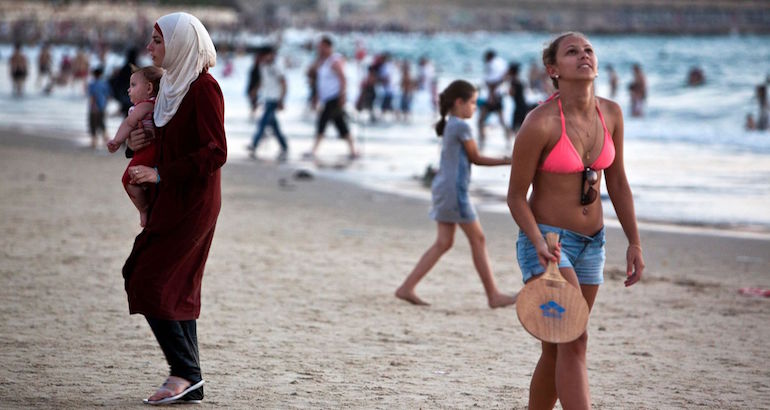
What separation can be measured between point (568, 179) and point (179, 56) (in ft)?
5.08

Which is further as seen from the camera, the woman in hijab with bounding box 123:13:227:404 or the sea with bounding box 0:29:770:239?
the sea with bounding box 0:29:770:239

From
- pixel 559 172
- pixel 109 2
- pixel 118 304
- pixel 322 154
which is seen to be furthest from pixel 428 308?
pixel 109 2

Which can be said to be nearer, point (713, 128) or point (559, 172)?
point (559, 172)

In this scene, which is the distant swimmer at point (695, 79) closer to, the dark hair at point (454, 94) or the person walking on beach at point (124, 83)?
the person walking on beach at point (124, 83)

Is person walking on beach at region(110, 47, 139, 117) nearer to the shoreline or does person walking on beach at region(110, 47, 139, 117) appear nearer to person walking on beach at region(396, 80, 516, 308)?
the shoreline

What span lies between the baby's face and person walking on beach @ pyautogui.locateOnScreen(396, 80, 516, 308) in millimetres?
2390

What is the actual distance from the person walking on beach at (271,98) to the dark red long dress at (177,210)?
12.4 m

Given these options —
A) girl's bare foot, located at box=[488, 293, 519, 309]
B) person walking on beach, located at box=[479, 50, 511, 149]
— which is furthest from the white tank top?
girl's bare foot, located at box=[488, 293, 519, 309]

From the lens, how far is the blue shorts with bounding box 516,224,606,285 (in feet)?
13.4

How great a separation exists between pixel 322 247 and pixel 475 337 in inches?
128

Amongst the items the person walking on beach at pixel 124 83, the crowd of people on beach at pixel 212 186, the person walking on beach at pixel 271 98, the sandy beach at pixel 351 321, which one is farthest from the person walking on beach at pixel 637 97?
the crowd of people on beach at pixel 212 186

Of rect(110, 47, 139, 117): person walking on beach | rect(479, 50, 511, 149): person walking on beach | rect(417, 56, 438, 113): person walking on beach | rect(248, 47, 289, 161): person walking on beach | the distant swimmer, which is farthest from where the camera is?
the distant swimmer

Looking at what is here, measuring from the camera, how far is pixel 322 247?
9516 millimetres

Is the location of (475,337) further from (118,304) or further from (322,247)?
(322,247)
